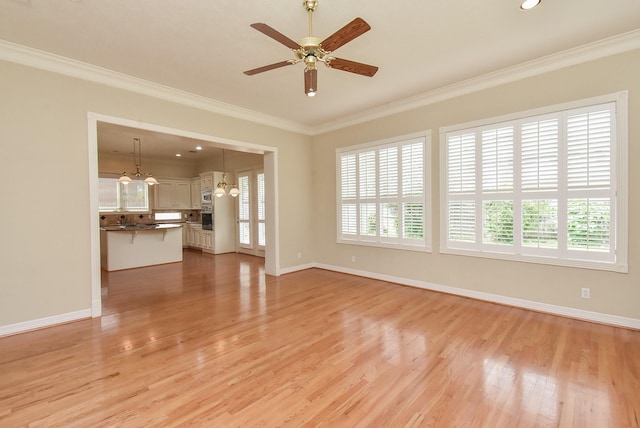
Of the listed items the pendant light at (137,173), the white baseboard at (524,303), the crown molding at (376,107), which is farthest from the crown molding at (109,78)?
the white baseboard at (524,303)

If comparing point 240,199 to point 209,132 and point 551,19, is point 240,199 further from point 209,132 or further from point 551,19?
point 551,19

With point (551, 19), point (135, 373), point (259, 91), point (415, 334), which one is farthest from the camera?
point (259, 91)

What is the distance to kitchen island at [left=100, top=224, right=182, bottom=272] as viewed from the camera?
6.16 meters

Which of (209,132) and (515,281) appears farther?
(209,132)

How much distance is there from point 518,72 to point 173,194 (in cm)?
955

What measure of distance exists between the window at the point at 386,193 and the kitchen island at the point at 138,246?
14.0 ft

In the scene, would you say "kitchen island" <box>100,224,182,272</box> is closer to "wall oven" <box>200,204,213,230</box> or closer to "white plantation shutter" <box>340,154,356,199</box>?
"wall oven" <box>200,204,213,230</box>

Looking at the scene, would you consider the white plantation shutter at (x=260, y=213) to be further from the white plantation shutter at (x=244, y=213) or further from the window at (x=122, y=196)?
the window at (x=122, y=196)

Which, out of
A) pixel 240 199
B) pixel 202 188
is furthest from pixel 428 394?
pixel 202 188

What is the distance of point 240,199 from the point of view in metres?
8.55


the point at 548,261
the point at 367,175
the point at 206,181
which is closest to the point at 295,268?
the point at 367,175

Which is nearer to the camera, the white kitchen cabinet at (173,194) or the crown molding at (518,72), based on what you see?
the crown molding at (518,72)

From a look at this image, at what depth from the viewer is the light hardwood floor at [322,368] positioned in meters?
1.85

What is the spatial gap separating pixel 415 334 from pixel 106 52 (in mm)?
4578
